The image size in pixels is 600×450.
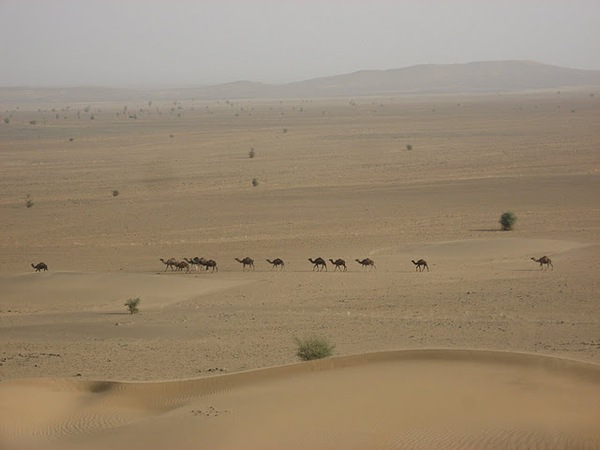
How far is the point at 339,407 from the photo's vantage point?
13305mm

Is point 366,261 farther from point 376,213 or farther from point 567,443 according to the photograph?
point 567,443

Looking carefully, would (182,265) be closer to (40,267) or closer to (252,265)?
(252,265)

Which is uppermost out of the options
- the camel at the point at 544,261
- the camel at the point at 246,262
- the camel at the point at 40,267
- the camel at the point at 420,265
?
the camel at the point at 544,261

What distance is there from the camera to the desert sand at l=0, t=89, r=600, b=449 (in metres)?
12.9

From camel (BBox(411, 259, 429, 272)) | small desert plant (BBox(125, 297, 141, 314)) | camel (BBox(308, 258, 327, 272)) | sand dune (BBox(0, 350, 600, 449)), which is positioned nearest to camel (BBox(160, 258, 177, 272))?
camel (BBox(308, 258, 327, 272))

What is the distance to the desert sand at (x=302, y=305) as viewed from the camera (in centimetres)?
1293

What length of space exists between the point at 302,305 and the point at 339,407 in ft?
36.3

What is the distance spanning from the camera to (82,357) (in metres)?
19.1

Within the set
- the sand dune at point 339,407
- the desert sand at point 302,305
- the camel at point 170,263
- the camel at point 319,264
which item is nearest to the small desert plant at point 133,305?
the desert sand at point 302,305

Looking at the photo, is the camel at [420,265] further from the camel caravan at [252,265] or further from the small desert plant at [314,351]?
the small desert plant at [314,351]

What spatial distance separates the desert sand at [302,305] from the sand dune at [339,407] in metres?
0.05

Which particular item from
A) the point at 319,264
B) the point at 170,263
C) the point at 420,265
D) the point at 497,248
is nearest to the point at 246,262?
the point at 319,264

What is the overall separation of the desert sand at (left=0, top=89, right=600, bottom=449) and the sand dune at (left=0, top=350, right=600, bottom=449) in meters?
0.05

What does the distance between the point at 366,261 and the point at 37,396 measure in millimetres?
15977
